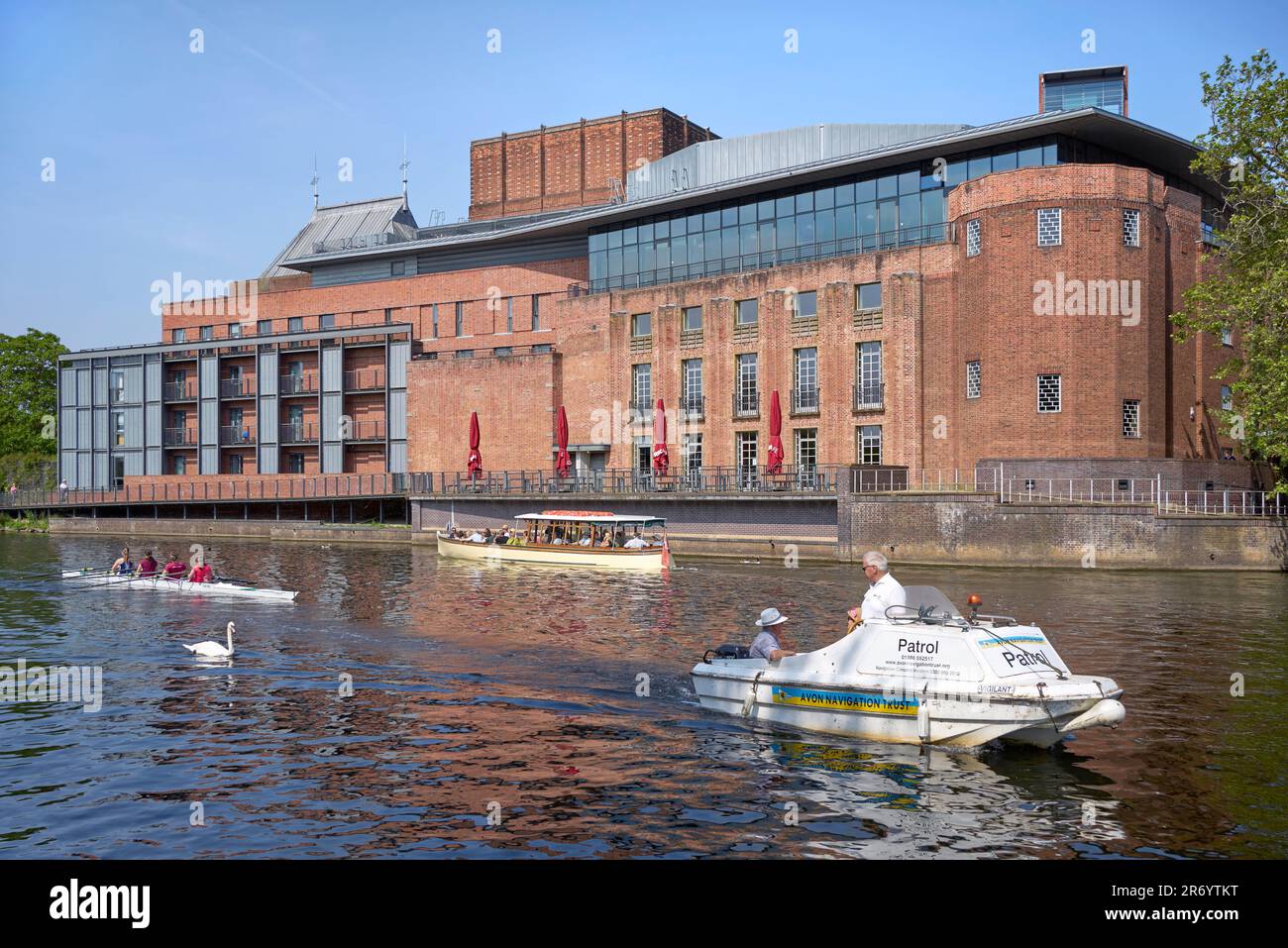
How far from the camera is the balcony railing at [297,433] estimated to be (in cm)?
7500

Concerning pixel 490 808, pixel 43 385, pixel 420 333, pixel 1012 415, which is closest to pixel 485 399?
pixel 420 333

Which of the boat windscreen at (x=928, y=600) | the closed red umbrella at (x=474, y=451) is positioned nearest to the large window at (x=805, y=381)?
the closed red umbrella at (x=474, y=451)

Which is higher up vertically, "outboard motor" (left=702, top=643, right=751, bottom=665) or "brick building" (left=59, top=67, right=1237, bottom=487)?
"brick building" (left=59, top=67, right=1237, bottom=487)

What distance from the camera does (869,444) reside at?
52.7 metres

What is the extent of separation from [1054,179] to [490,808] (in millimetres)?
42298

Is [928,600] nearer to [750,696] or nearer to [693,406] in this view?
[750,696]

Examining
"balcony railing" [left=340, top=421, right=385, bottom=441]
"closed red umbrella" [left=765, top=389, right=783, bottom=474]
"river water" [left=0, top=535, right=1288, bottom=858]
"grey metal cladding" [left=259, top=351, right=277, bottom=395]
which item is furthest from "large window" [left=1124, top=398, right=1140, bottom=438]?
"grey metal cladding" [left=259, top=351, right=277, bottom=395]

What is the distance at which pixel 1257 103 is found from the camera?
35.9 m

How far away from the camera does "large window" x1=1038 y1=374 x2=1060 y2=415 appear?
45.7 m

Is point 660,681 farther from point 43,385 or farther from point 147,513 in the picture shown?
point 43,385

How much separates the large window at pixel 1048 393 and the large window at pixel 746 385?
14.8m

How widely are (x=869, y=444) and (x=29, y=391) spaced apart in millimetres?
75247

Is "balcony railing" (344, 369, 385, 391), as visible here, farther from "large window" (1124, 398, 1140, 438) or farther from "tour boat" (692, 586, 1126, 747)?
"tour boat" (692, 586, 1126, 747)

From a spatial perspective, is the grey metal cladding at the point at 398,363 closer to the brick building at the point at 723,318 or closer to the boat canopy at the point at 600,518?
the brick building at the point at 723,318
